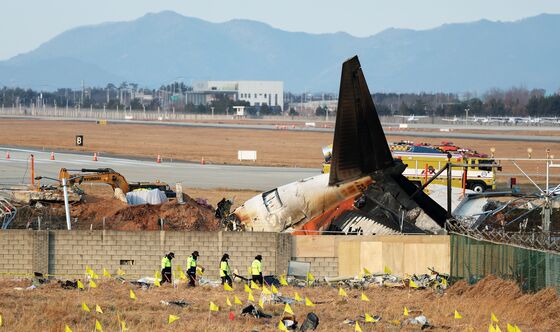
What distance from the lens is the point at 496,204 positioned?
43.3 meters

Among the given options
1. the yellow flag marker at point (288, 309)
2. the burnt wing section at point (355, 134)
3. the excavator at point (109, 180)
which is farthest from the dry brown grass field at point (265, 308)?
the excavator at point (109, 180)

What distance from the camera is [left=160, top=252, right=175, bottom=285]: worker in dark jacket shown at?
34.2 metres

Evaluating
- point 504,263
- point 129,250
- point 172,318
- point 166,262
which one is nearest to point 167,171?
point 129,250

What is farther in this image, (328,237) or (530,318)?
(328,237)

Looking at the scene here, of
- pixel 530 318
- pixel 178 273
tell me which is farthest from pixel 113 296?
pixel 530 318

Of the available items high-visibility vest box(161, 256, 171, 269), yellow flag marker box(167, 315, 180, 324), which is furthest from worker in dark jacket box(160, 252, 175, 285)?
yellow flag marker box(167, 315, 180, 324)

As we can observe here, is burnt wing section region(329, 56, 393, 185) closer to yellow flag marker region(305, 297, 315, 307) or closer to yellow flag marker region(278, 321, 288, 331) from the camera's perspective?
yellow flag marker region(305, 297, 315, 307)

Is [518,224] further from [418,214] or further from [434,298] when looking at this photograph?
[434,298]

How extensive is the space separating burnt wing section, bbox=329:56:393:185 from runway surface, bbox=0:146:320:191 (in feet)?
91.2

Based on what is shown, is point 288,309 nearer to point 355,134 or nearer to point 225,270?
point 225,270

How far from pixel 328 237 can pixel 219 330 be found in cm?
1261

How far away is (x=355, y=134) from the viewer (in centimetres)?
3903

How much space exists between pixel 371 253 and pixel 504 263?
254 inches

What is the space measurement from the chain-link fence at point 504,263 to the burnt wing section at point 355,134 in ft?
16.3
